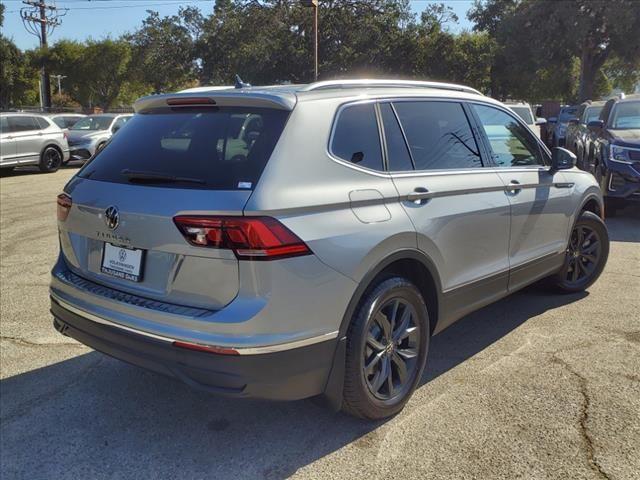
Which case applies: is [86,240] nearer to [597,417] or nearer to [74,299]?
[74,299]

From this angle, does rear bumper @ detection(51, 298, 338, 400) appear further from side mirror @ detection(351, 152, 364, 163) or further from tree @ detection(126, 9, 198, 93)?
tree @ detection(126, 9, 198, 93)

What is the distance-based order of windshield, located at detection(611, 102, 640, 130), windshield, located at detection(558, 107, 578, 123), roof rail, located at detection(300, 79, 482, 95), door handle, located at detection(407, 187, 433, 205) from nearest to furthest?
roof rail, located at detection(300, 79, 482, 95) → door handle, located at detection(407, 187, 433, 205) → windshield, located at detection(611, 102, 640, 130) → windshield, located at detection(558, 107, 578, 123)

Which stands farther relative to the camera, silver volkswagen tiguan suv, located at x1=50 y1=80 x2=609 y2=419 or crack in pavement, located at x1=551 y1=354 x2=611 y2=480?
crack in pavement, located at x1=551 y1=354 x2=611 y2=480

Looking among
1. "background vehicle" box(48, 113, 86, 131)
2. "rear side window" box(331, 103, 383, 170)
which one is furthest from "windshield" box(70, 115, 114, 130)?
"rear side window" box(331, 103, 383, 170)

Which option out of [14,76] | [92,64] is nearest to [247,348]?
[14,76]

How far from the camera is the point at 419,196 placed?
332 centimetres

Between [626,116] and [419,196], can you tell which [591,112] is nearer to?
[626,116]

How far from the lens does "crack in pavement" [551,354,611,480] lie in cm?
284

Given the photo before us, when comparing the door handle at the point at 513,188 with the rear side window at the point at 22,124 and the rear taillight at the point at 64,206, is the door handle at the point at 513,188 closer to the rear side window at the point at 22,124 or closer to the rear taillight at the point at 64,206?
the rear taillight at the point at 64,206

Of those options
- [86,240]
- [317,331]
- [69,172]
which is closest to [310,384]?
[317,331]

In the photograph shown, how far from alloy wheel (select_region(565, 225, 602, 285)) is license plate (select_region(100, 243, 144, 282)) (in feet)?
12.5

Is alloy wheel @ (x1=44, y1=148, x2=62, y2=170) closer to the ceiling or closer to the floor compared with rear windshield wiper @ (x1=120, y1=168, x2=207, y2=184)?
closer to the floor

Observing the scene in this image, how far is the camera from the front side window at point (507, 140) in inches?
166

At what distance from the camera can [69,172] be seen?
680 inches
